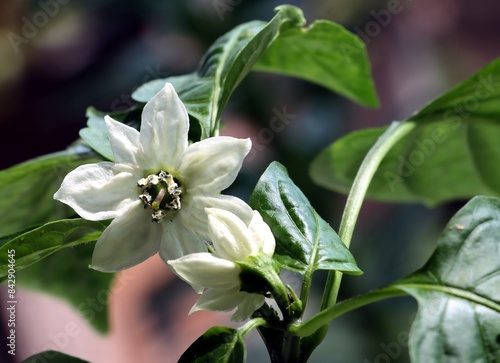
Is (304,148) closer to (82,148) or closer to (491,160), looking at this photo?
(491,160)

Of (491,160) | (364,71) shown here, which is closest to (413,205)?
(491,160)

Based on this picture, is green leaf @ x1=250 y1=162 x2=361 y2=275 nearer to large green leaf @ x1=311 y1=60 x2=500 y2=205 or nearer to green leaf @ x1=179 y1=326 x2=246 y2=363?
green leaf @ x1=179 y1=326 x2=246 y2=363

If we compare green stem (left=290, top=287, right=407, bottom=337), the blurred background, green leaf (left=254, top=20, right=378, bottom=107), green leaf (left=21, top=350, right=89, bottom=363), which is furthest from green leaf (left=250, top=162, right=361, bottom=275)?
the blurred background

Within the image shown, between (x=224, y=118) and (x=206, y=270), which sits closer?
(x=206, y=270)

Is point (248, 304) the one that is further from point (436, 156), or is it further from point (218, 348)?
point (436, 156)

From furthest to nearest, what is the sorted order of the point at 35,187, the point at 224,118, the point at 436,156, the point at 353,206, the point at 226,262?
the point at 224,118, the point at 436,156, the point at 35,187, the point at 353,206, the point at 226,262

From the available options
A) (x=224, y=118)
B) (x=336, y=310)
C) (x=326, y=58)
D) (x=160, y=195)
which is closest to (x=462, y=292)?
(x=336, y=310)
